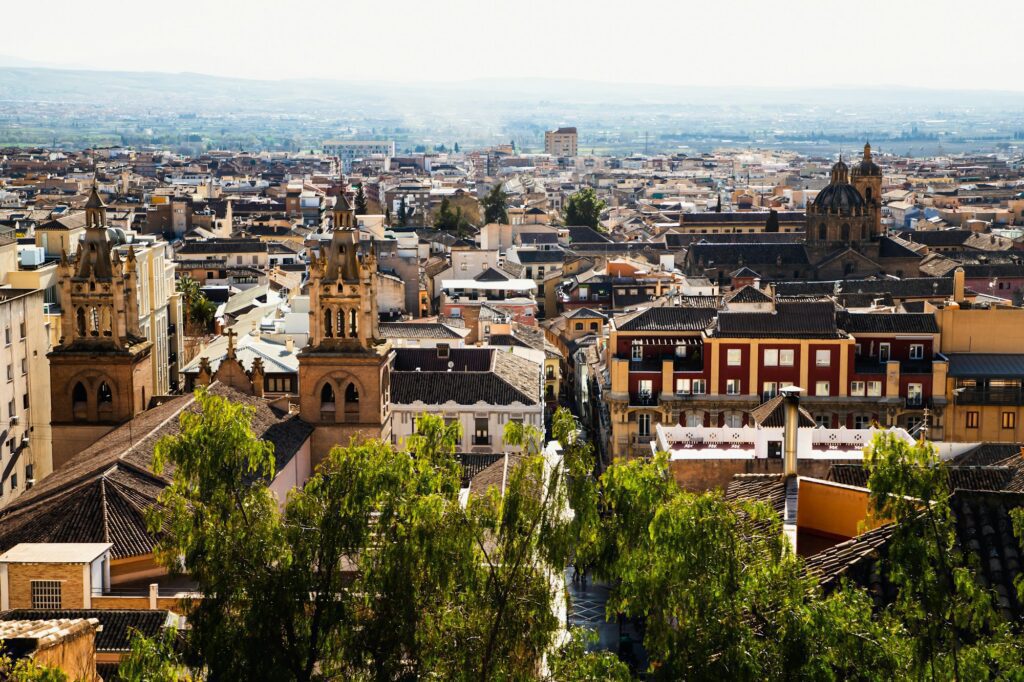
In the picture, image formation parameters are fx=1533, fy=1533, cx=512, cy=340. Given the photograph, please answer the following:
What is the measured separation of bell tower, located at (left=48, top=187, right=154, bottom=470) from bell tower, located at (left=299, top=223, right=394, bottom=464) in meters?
4.78

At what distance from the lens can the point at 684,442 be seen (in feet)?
130

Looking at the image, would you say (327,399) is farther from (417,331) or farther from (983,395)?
(983,395)

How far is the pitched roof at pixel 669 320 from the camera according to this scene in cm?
5366

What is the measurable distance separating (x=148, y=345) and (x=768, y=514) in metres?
27.5

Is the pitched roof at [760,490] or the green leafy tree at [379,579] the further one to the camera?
the pitched roof at [760,490]

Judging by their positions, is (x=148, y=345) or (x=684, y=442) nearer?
(x=684, y=442)

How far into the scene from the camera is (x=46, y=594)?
27797 mm

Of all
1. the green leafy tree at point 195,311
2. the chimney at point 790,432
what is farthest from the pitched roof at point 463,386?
the green leafy tree at point 195,311

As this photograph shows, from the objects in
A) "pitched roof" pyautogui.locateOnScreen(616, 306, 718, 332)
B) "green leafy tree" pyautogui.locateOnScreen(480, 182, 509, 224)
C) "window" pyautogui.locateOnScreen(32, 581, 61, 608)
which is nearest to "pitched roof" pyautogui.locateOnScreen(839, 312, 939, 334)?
"pitched roof" pyautogui.locateOnScreen(616, 306, 718, 332)

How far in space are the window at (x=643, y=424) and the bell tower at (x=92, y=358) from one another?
58.4 feet

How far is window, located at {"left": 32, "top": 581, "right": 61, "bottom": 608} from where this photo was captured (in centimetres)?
2775

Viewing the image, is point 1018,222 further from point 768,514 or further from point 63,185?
point 768,514

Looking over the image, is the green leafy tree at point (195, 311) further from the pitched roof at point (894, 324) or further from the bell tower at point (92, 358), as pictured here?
the pitched roof at point (894, 324)

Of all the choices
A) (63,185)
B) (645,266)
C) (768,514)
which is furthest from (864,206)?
(63,185)
